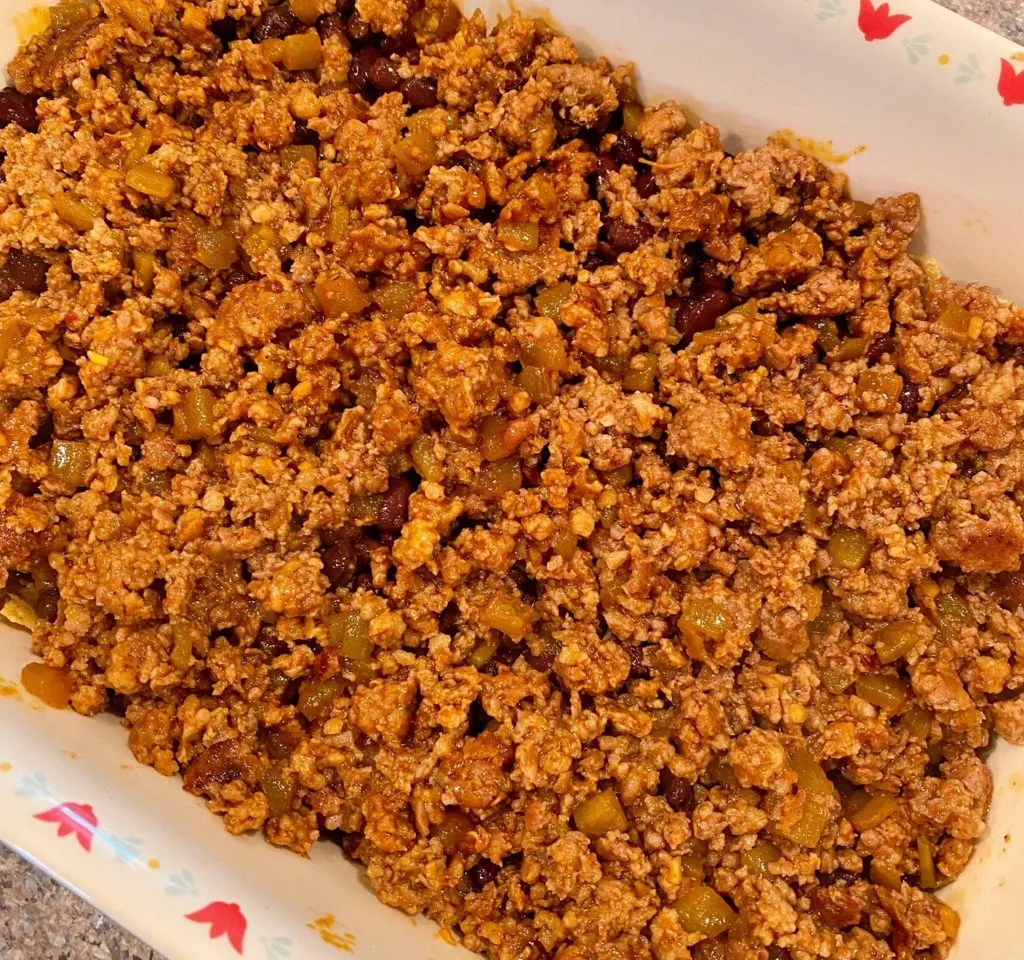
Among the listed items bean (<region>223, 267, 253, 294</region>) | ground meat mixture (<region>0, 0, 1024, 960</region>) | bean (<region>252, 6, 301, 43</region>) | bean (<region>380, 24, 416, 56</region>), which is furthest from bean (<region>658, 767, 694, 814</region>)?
bean (<region>252, 6, 301, 43</region>)

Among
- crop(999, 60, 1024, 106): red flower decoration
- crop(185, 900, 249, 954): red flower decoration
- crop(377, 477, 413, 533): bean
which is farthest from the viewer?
crop(377, 477, 413, 533): bean

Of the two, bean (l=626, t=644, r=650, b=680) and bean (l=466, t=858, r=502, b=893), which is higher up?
bean (l=626, t=644, r=650, b=680)

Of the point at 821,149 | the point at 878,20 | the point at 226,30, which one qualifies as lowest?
the point at 226,30

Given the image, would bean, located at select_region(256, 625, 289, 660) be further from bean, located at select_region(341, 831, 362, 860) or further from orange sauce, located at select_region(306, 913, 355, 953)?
orange sauce, located at select_region(306, 913, 355, 953)

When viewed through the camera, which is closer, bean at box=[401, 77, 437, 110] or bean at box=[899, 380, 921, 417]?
bean at box=[899, 380, 921, 417]

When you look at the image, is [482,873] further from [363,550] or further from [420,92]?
[420,92]

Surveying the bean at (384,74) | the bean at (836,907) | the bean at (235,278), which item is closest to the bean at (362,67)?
the bean at (384,74)

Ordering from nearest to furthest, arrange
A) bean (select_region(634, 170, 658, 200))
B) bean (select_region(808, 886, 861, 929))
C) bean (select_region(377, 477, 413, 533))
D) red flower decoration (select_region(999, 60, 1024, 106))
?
red flower decoration (select_region(999, 60, 1024, 106)) → bean (select_region(808, 886, 861, 929)) → bean (select_region(377, 477, 413, 533)) → bean (select_region(634, 170, 658, 200))

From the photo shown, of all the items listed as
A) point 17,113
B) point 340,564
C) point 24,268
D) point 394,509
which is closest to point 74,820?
point 340,564
